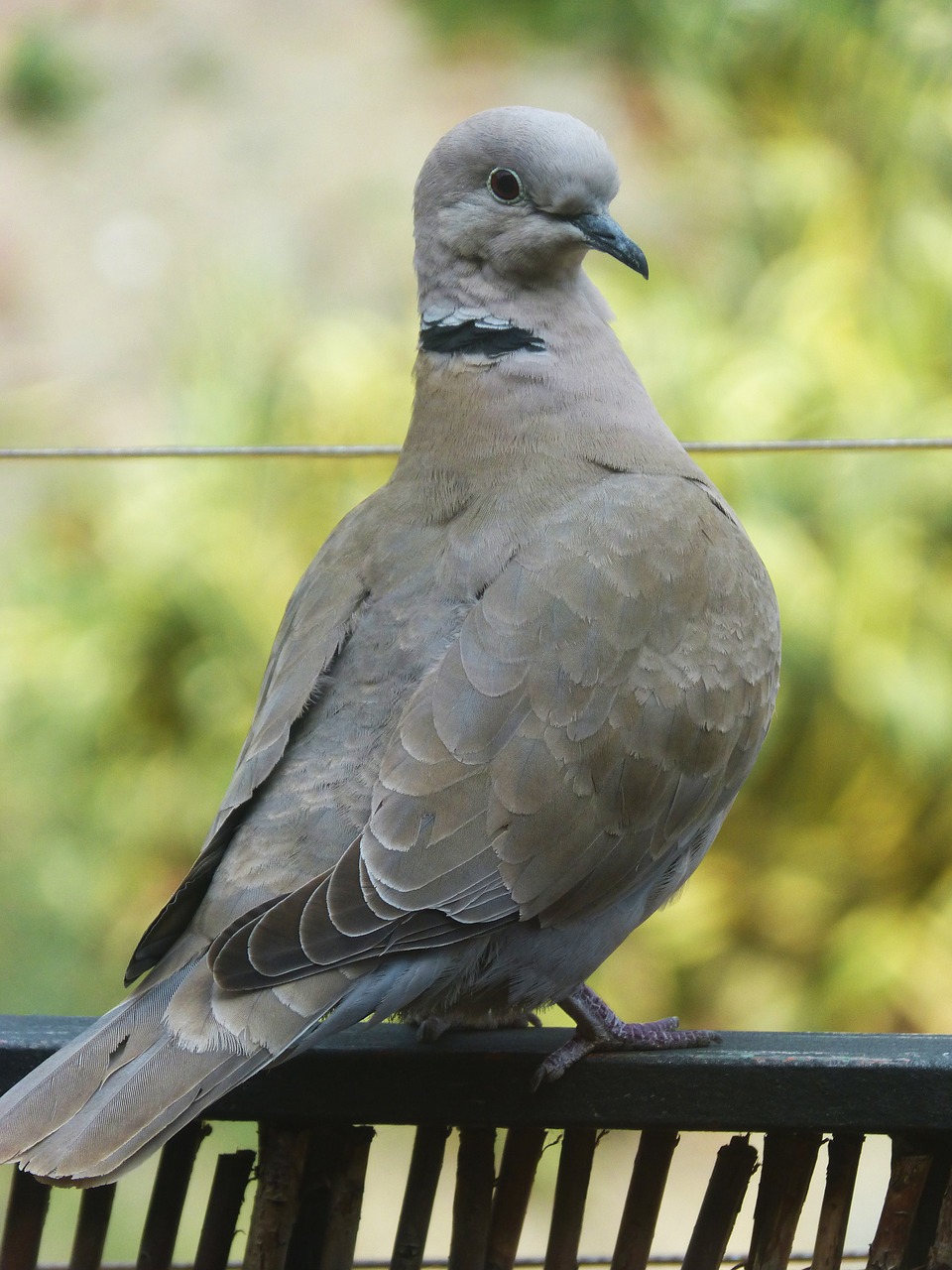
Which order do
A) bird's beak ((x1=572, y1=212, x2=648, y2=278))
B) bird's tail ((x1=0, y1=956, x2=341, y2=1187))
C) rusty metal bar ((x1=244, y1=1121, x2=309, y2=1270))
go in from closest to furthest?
bird's tail ((x1=0, y1=956, x2=341, y2=1187)), rusty metal bar ((x1=244, y1=1121, x2=309, y2=1270)), bird's beak ((x1=572, y1=212, x2=648, y2=278))

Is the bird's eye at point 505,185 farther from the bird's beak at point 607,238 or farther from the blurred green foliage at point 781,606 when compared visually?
the blurred green foliage at point 781,606

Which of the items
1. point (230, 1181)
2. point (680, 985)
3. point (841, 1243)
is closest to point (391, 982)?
point (230, 1181)

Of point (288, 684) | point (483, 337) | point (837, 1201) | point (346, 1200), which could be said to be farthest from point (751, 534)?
point (346, 1200)

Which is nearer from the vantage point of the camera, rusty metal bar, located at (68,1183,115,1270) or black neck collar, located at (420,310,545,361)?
rusty metal bar, located at (68,1183,115,1270)

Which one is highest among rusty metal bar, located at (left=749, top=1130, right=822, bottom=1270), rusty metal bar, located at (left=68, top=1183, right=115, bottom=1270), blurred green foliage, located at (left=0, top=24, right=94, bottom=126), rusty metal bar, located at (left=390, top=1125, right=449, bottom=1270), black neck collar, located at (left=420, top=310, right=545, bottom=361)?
blurred green foliage, located at (left=0, top=24, right=94, bottom=126)

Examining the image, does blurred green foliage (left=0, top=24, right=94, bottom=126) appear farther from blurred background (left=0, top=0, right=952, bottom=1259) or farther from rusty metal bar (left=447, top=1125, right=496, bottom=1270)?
rusty metal bar (left=447, top=1125, right=496, bottom=1270)

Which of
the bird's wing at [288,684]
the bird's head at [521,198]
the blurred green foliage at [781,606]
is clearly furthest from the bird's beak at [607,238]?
the blurred green foliage at [781,606]

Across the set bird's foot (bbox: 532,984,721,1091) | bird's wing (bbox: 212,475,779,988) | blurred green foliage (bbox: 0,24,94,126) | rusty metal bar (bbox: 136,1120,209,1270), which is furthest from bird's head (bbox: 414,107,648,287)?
blurred green foliage (bbox: 0,24,94,126)

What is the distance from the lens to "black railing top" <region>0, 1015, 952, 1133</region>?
1655 millimetres

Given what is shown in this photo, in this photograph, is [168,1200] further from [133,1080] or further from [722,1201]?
[722,1201]

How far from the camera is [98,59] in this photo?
893cm

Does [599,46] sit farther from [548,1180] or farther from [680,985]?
[548,1180]

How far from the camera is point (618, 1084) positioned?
5.74ft

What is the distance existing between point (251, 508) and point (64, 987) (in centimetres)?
158
